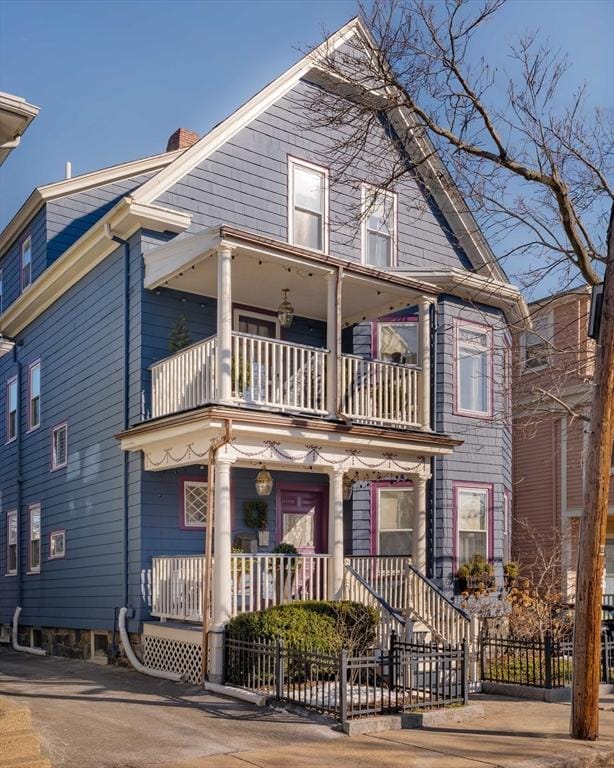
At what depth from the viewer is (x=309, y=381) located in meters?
14.6

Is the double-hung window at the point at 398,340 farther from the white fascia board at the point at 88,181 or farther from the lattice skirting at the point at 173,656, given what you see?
the lattice skirting at the point at 173,656

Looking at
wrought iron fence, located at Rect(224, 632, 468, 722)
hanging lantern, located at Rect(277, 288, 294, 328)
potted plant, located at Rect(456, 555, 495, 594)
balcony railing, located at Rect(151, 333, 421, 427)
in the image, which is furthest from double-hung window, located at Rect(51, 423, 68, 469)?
potted plant, located at Rect(456, 555, 495, 594)

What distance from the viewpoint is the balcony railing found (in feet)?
45.6

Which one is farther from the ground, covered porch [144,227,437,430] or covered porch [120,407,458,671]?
covered porch [144,227,437,430]

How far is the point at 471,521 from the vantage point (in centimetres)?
1894

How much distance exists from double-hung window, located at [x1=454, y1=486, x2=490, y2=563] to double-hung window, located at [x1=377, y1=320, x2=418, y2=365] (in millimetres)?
2898

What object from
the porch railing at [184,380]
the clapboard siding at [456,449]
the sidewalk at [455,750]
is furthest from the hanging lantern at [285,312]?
the sidewalk at [455,750]

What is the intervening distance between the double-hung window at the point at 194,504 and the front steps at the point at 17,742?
742 cm

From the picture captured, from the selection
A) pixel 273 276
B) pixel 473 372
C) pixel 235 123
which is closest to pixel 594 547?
pixel 273 276

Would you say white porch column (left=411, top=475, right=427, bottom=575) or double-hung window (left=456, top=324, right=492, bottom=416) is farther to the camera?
double-hung window (left=456, top=324, right=492, bottom=416)

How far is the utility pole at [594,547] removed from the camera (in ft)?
33.6

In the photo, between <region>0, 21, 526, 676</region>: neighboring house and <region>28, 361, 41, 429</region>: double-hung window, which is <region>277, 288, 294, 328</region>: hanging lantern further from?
<region>28, 361, 41, 429</region>: double-hung window

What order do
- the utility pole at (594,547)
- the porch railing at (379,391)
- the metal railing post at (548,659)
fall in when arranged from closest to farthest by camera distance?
the utility pole at (594,547) < the metal railing post at (548,659) < the porch railing at (379,391)

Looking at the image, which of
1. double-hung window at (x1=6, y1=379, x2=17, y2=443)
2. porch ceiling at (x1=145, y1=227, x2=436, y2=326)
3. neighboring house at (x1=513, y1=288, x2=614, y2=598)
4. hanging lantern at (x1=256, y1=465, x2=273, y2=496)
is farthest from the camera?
neighboring house at (x1=513, y1=288, x2=614, y2=598)
